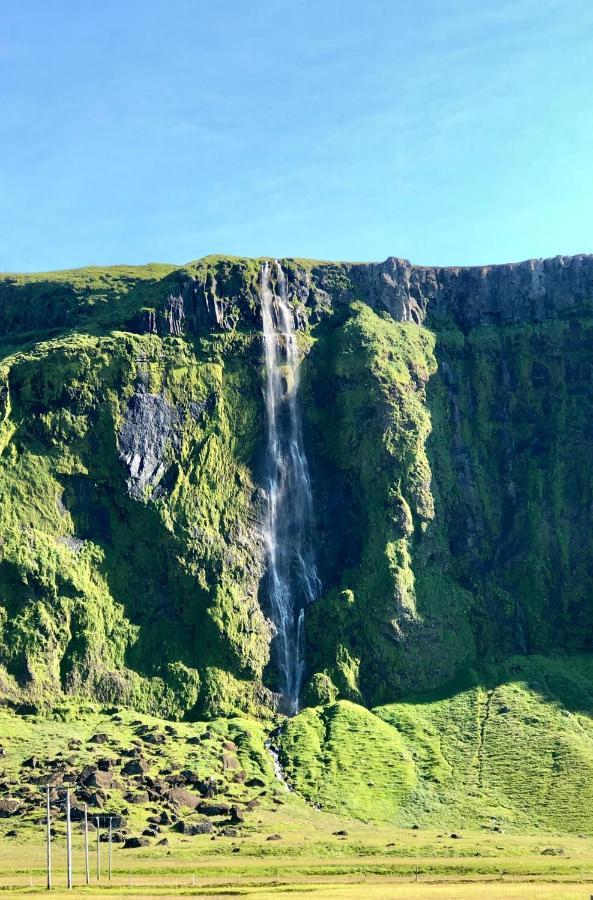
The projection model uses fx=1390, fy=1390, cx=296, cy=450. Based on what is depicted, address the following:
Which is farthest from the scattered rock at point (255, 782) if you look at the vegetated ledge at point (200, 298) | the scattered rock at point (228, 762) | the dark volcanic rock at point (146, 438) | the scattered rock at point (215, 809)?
the vegetated ledge at point (200, 298)

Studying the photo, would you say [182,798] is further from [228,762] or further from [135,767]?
[228,762]

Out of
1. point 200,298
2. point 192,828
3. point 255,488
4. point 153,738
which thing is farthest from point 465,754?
point 200,298

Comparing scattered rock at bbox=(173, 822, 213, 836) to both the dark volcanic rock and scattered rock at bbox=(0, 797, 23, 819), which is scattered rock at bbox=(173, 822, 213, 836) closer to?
scattered rock at bbox=(0, 797, 23, 819)

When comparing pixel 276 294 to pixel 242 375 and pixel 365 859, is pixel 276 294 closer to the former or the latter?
pixel 242 375

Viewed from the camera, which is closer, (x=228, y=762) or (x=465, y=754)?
(x=228, y=762)

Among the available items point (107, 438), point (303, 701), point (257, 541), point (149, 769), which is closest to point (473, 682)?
point (303, 701)

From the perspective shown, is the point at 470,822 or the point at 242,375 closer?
the point at 470,822

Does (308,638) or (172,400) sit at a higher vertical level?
(172,400)
